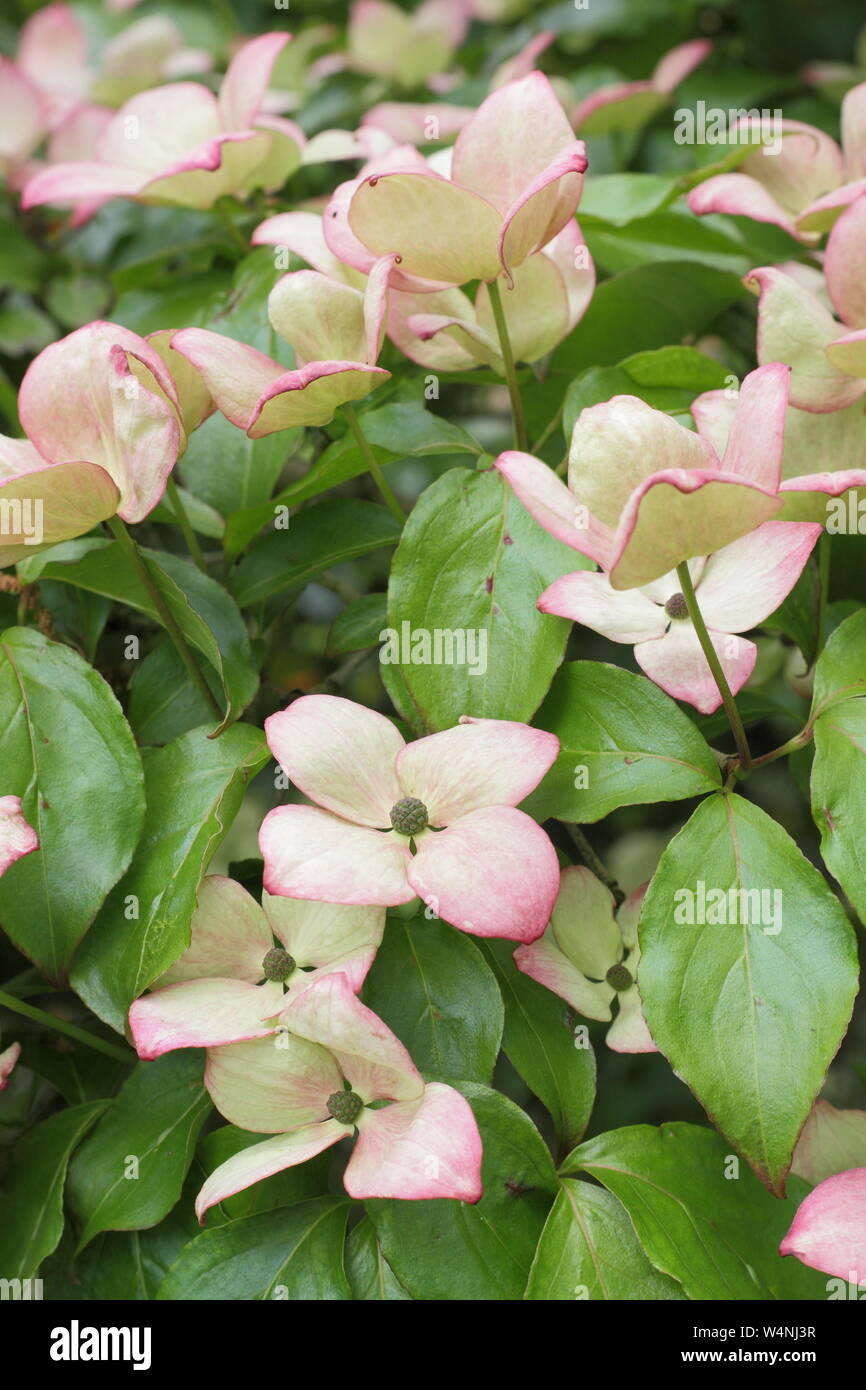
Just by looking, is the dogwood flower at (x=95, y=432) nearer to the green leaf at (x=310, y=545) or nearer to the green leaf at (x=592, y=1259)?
the green leaf at (x=310, y=545)

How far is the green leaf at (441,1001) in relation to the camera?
0.42m

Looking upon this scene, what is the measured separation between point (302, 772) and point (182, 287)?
1.17 ft

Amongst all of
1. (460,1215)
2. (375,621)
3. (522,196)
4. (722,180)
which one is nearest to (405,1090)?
(460,1215)

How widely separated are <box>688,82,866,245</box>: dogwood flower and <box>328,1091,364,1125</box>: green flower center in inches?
15.7

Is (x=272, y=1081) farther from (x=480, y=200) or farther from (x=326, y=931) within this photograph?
(x=480, y=200)

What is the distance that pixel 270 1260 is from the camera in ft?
1.37

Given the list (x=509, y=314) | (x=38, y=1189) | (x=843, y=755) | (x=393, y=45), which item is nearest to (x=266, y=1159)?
(x=38, y=1189)

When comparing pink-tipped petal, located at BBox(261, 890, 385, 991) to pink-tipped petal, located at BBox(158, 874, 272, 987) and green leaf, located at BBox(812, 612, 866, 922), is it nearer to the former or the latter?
pink-tipped petal, located at BBox(158, 874, 272, 987)

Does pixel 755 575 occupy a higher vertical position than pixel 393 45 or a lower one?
lower

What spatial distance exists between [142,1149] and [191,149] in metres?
0.46

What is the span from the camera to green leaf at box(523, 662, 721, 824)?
1.37 ft

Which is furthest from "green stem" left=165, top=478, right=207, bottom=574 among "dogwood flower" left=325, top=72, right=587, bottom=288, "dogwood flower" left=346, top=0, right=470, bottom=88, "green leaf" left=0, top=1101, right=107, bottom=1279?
"dogwood flower" left=346, top=0, right=470, bottom=88

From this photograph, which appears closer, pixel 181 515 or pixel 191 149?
pixel 181 515
